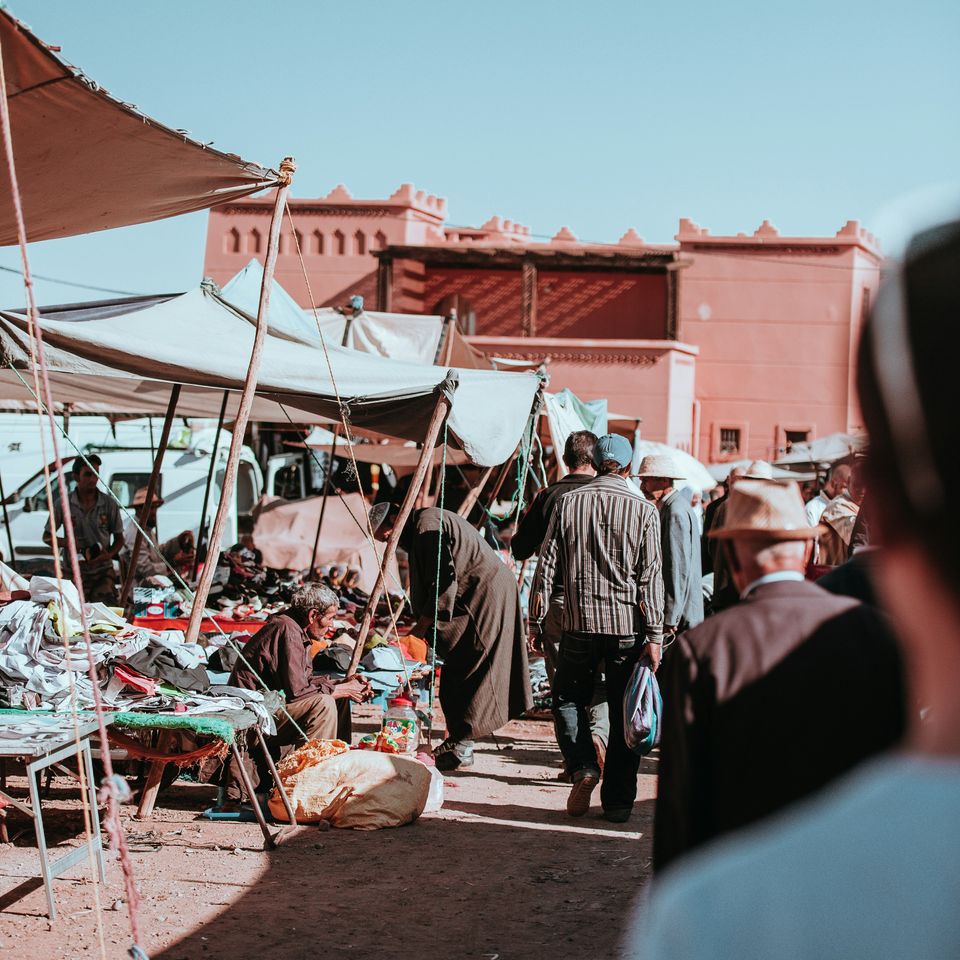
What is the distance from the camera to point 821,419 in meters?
25.6

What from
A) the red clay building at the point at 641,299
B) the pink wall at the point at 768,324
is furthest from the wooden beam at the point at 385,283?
the pink wall at the point at 768,324

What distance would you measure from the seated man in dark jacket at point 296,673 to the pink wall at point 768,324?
20.4 m

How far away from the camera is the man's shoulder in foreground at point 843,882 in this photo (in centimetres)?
73

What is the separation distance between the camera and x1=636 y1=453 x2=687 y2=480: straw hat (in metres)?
6.71

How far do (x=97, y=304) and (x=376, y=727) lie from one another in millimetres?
3343

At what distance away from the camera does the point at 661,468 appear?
679cm

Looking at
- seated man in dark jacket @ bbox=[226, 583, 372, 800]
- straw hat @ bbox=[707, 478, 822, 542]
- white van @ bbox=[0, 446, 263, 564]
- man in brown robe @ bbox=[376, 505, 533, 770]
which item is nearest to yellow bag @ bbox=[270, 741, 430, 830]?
seated man in dark jacket @ bbox=[226, 583, 372, 800]

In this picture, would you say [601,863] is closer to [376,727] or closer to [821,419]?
[376,727]

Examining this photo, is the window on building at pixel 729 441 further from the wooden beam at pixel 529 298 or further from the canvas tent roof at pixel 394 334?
the canvas tent roof at pixel 394 334

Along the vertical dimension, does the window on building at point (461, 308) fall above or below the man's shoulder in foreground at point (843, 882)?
above

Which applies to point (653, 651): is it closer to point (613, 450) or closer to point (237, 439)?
point (613, 450)

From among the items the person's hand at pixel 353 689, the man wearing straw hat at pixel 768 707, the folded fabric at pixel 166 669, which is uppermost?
the man wearing straw hat at pixel 768 707

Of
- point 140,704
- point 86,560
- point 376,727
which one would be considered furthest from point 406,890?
point 86,560

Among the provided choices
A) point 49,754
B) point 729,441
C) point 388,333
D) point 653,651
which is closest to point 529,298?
point 729,441
